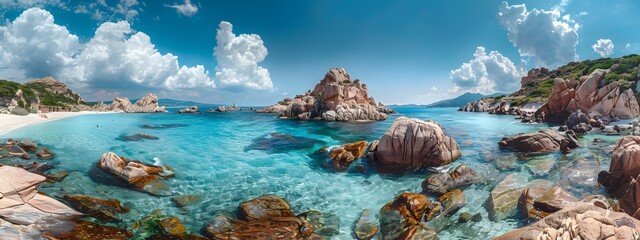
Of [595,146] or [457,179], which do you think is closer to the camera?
[457,179]

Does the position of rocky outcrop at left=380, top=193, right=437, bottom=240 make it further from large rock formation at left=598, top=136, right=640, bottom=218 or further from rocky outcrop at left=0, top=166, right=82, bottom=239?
rocky outcrop at left=0, top=166, right=82, bottom=239

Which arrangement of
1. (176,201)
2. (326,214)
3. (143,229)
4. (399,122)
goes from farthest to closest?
(399,122) → (176,201) → (326,214) → (143,229)

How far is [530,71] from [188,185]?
693 feet

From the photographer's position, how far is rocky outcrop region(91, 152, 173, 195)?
16.4 meters

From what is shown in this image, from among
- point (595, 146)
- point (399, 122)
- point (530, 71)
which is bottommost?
point (595, 146)

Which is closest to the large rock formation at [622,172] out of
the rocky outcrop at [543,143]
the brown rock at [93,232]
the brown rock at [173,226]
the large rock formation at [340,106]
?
the rocky outcrop at [543,143]

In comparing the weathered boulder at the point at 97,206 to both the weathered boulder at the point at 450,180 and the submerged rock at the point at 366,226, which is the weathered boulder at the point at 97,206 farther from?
the weathered boulder at the point at 450,180

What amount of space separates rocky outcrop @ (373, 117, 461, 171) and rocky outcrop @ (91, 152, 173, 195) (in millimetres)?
14439

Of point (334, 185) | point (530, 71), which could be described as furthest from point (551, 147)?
point (530, 71)

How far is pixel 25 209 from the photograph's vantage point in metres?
Answer: 10.8

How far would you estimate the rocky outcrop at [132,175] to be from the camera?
16375 mm

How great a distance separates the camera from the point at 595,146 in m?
25.0

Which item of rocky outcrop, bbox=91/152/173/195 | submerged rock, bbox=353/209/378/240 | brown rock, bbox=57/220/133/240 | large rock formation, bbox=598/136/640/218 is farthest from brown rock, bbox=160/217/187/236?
large rock formation, bbox=598/136/640/218

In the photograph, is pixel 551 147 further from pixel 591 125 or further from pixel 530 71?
pixel 530 71
